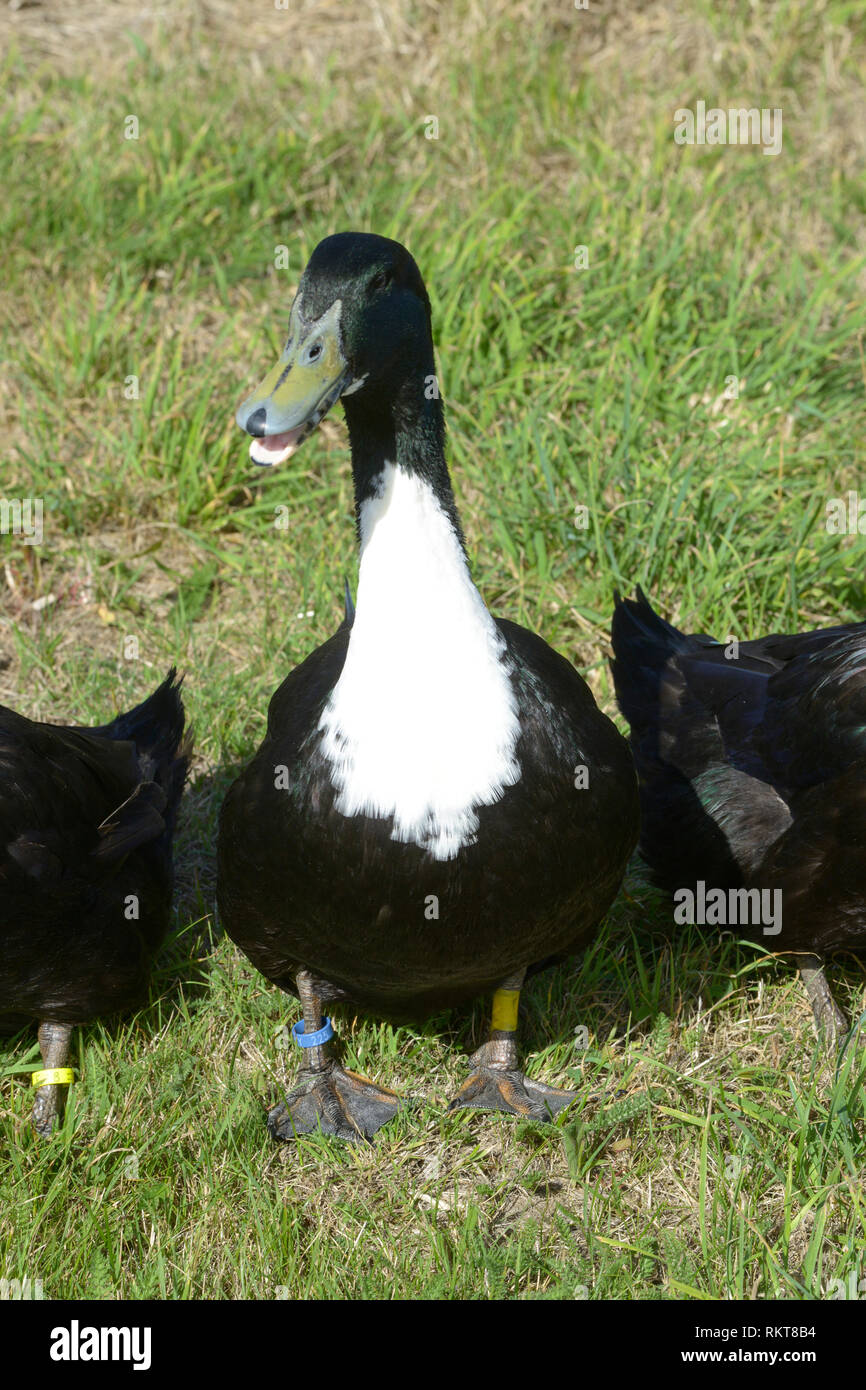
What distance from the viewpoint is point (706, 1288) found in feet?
9.93

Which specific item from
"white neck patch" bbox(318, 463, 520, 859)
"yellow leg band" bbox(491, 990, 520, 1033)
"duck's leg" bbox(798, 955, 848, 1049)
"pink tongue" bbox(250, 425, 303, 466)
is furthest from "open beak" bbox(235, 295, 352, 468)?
"duck's leg" bbox(798, 955, 848, 1049)

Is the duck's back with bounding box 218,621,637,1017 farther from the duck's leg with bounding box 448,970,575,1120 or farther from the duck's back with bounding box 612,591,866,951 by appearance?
the duck's back with bounding box 612,591,866,951

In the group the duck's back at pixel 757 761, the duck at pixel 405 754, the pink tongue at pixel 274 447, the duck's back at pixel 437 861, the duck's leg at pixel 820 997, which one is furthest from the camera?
the duck's leg at pixel 820 997

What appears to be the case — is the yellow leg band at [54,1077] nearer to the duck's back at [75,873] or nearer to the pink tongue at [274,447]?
the duck's back at [75,873]

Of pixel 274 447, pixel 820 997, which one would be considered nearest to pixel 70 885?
pixel 274 447

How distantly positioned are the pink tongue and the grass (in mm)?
1616

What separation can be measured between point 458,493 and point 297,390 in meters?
2.38

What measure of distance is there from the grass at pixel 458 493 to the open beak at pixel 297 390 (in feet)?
5.33

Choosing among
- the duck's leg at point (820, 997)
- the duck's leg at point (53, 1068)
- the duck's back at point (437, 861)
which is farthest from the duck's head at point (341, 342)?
the duck's leg at point (820, 997)

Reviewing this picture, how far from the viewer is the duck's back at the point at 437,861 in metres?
2.90

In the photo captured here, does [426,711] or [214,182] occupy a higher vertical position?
[214,182]
